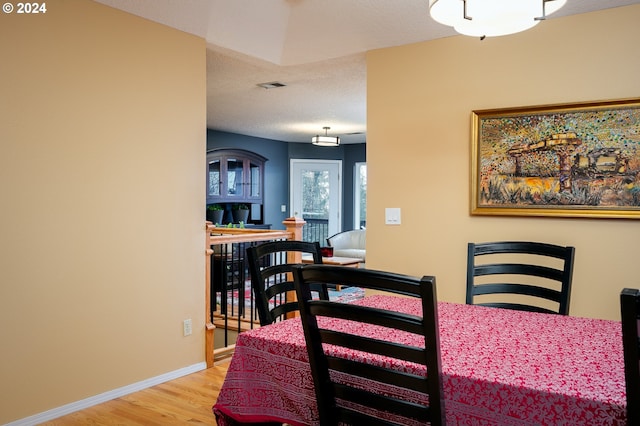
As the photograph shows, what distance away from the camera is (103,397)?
3.06 meters

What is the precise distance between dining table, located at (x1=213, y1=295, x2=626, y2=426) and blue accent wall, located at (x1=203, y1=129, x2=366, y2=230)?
6.90 metres

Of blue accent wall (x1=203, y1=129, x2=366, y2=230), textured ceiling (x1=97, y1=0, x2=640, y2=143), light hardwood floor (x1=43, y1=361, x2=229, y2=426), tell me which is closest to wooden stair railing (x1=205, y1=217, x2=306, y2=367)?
light hardwood floor (x1=43, y1=361, x2=229, y2=426)

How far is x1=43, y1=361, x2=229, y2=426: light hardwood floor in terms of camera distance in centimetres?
279

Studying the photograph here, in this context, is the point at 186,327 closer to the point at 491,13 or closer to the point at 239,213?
the point at 491,13

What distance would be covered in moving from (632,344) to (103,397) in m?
2.96

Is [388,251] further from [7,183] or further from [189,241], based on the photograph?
[7,183]

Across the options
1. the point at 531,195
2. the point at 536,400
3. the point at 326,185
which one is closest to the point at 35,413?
the point at 536,400

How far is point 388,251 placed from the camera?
12.3ft

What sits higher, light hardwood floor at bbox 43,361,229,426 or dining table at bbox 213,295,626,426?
dining table at bbox 213,295,626,426

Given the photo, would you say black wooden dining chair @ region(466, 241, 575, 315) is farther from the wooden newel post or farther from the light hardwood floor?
the wooden newel post

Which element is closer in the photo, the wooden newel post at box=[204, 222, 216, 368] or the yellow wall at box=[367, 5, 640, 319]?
the yellow wall at box=[367, 5, 640, 319]

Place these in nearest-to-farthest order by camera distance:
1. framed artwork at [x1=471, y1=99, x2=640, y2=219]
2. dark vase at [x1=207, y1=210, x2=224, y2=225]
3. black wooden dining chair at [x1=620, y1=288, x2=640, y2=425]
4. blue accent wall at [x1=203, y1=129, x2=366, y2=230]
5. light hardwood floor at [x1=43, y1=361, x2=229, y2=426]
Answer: black wooden dining chair at [x1=620, y1=288, x2=640, y2=425], light hardwood floor at [x1=43, y1=361, x2=229, y2=426], framed artwork at [x1=471, y1=99, x2=640, y2=219], dark vase at [x1=207, y1=210, x2=224, y2=225], blue accent wall at [x1=203, y1=129, x2=366, y2=230]

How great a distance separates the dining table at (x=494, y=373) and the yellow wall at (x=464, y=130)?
1.22 m

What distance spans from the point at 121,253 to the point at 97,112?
0.87m
